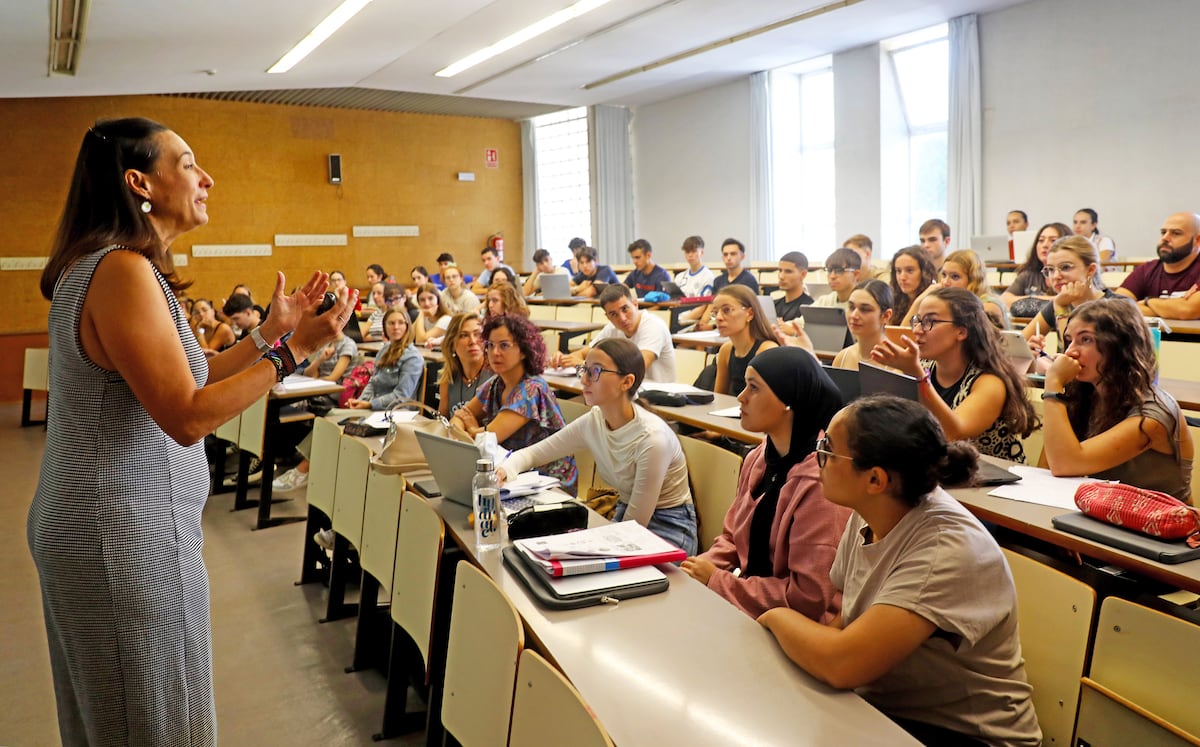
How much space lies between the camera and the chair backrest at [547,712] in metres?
1.24

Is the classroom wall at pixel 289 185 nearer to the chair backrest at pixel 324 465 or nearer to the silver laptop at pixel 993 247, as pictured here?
the silver laptop at pixel 993 247

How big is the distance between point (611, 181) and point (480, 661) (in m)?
12.9

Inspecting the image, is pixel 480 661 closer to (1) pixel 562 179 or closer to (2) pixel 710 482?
(2) pixel 710 482

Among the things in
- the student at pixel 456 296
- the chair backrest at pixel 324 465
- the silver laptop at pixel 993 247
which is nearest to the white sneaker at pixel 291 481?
the chair backrest at pixel 324 465

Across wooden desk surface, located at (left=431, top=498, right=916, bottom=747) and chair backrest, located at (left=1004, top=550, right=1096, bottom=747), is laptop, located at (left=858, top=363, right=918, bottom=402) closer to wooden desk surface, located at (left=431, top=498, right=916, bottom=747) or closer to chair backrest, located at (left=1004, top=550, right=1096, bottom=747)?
chair backrest, located at (left=1004, top=550, right=1096, bottom=747)

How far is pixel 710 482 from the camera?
285cm

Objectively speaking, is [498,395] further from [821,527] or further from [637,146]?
[637,146]

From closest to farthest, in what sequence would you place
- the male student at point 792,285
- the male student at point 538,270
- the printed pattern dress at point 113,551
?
the printed pattern dress at point 113,551
the male student at point 792,285
the male student at point 538,270

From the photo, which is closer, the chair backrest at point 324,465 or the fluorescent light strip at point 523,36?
the chair backrest at point 324,465

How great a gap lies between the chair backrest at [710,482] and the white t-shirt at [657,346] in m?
2.00

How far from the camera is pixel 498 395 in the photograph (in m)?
3.78

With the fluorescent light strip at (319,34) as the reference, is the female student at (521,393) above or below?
below

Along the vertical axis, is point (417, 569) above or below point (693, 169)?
below

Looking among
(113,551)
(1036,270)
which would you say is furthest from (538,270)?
(113,551)
